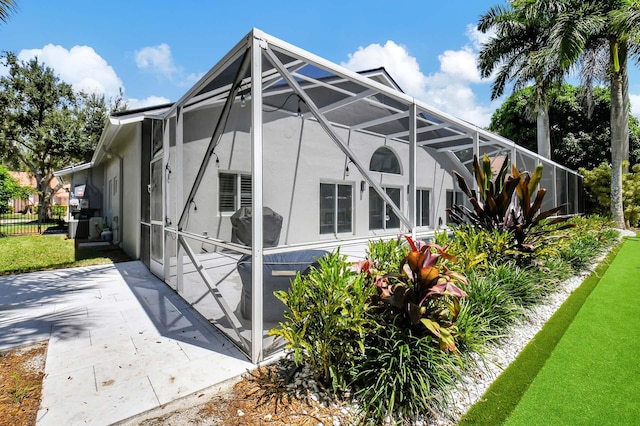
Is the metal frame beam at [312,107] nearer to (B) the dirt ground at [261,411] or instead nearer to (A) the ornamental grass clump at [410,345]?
(A) the ornamental grass clump at [410,345]

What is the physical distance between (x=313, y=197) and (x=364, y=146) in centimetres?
324

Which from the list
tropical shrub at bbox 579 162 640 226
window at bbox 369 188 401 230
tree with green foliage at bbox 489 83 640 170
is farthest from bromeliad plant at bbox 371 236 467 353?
tree with green foliage at bbox 489 83 640 170

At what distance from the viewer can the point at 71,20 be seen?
8.11m

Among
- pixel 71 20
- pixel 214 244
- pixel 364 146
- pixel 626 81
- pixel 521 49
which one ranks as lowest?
pixel 214 244

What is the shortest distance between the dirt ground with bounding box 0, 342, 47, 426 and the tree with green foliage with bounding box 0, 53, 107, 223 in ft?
62.2

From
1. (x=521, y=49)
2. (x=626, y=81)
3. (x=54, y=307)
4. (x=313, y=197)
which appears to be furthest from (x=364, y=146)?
(x=626, y=81)

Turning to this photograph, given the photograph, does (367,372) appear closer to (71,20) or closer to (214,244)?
(214,244)

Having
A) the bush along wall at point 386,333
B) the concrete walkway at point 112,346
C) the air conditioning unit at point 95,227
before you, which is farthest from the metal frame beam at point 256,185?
the air conditioning unit at point 95,227

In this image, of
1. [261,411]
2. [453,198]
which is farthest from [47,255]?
[453,198]

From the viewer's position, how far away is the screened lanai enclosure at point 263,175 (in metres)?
3.48

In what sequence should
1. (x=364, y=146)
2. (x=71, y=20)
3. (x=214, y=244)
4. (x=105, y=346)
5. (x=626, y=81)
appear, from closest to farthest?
1. (x=105, y=346)
2. (x=214, y=244)
3. (x=71, y=20)
4. (x=364, y=146)
5. (x=626, y=81)

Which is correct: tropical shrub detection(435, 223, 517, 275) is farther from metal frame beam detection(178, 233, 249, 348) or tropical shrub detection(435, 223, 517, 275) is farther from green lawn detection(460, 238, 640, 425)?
metal frame beam detection(178, 233, 249, 348)

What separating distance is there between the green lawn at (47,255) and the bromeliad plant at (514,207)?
29.2 feet

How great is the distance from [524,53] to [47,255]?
72.3 ft
